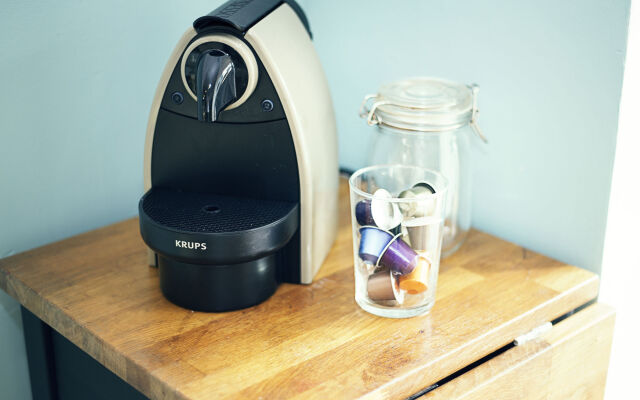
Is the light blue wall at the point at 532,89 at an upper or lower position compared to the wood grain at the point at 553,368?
upper

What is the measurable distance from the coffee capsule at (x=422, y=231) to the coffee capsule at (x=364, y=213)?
38 mm

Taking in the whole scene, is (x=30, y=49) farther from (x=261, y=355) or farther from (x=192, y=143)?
(x=261, y=355)

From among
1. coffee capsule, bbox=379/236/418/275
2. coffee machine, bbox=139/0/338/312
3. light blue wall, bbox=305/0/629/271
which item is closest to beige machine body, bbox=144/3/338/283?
coffee machine, bbox=139/0/338/312

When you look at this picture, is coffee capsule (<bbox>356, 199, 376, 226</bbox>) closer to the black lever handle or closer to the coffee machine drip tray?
the coffee machine drip tray

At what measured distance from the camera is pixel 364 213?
2.40 feet

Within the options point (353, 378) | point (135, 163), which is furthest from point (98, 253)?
point (353, 378)

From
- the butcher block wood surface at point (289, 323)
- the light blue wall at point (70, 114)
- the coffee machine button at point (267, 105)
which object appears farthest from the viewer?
the light blue wall at point (70, 114)

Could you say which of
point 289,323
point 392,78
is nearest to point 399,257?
point 289,323

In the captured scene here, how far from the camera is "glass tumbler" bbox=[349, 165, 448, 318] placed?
2.37 ft

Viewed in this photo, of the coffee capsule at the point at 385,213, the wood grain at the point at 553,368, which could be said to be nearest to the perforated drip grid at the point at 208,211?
the coffee capsule at the point at 385,213

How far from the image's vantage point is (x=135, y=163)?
997 mm

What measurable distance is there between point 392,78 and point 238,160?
0.37 metres

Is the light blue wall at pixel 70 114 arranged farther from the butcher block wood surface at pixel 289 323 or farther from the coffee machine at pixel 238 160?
the coffee machine at pixel 238 160

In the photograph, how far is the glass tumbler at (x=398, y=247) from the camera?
72cm
